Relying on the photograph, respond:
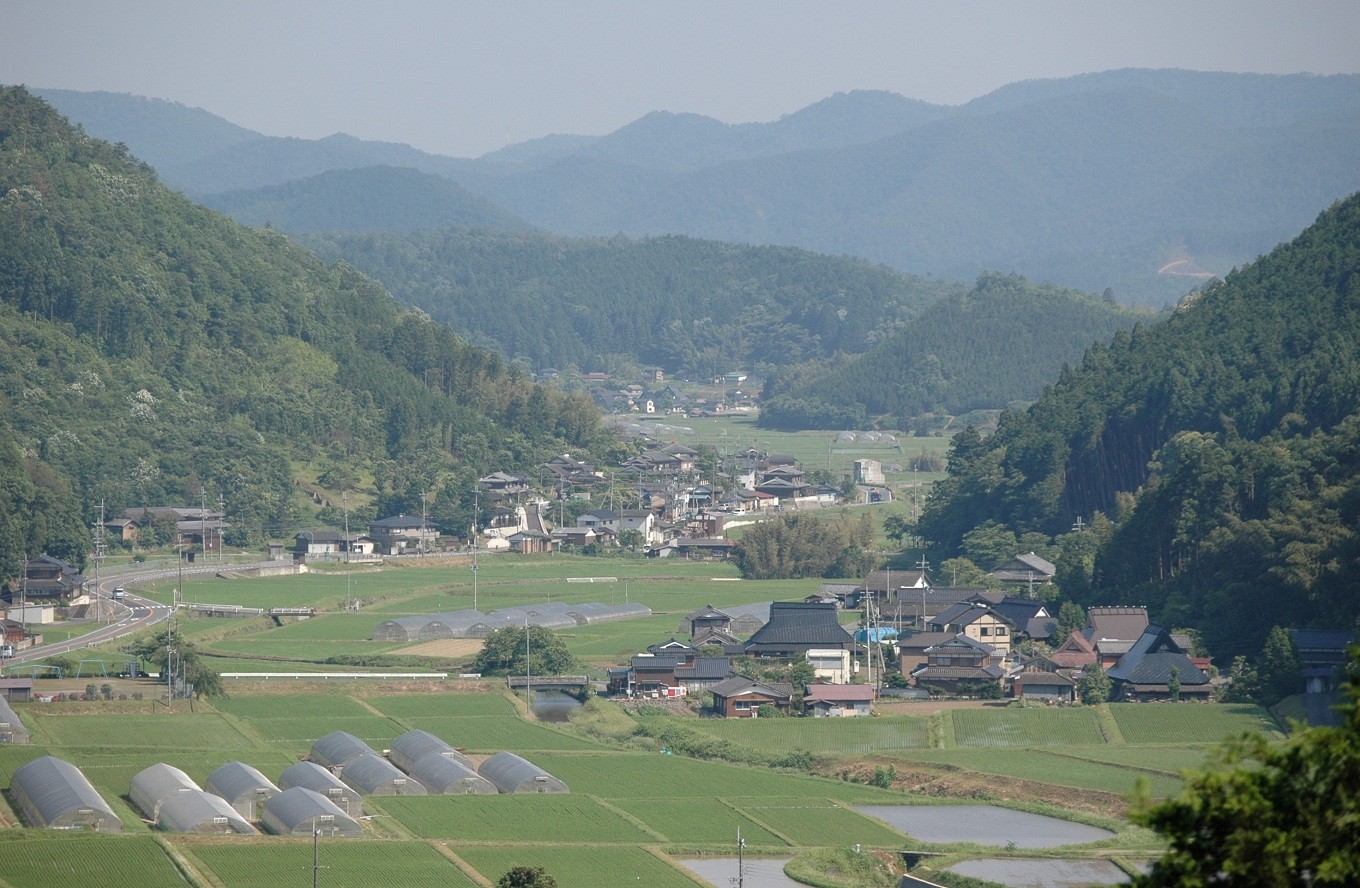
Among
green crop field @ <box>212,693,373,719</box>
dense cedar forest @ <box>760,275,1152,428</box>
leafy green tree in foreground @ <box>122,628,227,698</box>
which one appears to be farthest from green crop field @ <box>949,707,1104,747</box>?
dense cedar forest @ <box>760,275,1152,428</box>

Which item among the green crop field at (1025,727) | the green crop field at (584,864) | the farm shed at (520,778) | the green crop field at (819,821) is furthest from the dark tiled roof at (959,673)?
→ the green crop field at (584,864)

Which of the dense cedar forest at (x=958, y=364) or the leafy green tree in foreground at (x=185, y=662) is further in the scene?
the dense cedar forest at (x=958, y=364)

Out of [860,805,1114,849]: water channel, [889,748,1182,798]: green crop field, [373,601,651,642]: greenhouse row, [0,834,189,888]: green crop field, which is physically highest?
[373,601,651,642]: greenhouse row

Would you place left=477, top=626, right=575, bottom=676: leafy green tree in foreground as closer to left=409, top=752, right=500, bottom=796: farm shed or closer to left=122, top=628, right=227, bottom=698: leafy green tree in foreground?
left=122, top=628, right=227, bottom=698: leafy green tree in foreground

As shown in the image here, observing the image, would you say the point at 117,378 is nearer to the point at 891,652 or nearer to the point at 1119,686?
the point at 891,652

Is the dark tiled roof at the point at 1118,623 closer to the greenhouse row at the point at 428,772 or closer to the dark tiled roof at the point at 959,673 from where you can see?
the dark tiled roof at the point at 959,673

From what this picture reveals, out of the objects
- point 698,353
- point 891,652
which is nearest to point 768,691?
point 891,652

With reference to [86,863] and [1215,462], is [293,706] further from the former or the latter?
[1215,462]
